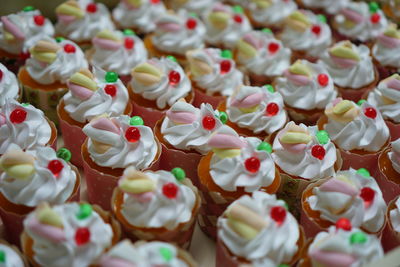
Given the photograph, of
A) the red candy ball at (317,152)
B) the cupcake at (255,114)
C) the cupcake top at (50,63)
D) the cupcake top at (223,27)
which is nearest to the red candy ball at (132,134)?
the cupcake at (255,114)

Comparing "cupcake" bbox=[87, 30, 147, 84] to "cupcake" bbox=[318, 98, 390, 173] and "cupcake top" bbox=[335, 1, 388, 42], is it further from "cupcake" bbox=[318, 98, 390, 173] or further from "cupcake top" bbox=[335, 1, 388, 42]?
Answer: "cupcake top" bbox=[335, 1, 388, 42]

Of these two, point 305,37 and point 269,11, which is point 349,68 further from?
point 269,11

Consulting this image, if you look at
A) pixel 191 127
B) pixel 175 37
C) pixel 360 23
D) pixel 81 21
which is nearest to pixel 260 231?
pixel 191 127

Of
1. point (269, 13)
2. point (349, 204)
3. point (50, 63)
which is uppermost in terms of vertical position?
point (50, 63)

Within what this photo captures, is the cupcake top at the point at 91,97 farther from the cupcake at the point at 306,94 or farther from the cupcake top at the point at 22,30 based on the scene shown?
the cupcake at the point at 306,94

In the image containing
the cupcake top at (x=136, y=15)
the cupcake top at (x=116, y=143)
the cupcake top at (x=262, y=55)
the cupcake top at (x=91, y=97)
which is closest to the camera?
the cupcake top at (x=116, y=143)

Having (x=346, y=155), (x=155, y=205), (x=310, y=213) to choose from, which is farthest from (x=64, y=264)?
(x=346, y=155)
